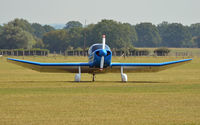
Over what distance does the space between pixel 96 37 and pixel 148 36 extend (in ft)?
288

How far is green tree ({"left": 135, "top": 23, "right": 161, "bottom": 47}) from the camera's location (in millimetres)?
180750

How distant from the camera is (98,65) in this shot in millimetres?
22016

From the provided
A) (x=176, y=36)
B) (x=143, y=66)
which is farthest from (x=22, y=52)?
(x=176, y=36)

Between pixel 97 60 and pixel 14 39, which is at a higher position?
pixel 14 39

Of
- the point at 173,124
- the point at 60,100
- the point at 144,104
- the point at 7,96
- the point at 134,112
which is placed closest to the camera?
the point at 173,124

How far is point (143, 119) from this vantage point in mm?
11078

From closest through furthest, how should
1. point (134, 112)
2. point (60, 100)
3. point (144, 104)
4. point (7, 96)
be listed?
point (134, 112) < point (144, 104) < point (60, 100) < point (7, 96)

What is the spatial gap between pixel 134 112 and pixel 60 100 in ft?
10.8

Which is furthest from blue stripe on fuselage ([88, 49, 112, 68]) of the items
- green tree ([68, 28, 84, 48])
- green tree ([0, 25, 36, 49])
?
green tree ([0, 25, 36, 49])

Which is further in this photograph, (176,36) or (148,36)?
(176,36)

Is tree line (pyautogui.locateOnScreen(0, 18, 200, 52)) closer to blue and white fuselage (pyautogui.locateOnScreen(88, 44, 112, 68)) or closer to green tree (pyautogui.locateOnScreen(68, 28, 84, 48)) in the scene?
green tree (pyautogui.locateOnScreen(68, 28, 84, 48))

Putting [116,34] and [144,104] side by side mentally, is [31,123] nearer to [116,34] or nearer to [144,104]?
[144,104]

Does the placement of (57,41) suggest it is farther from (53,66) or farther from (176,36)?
(53,66)

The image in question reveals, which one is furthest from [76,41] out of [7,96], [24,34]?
[7,96]
